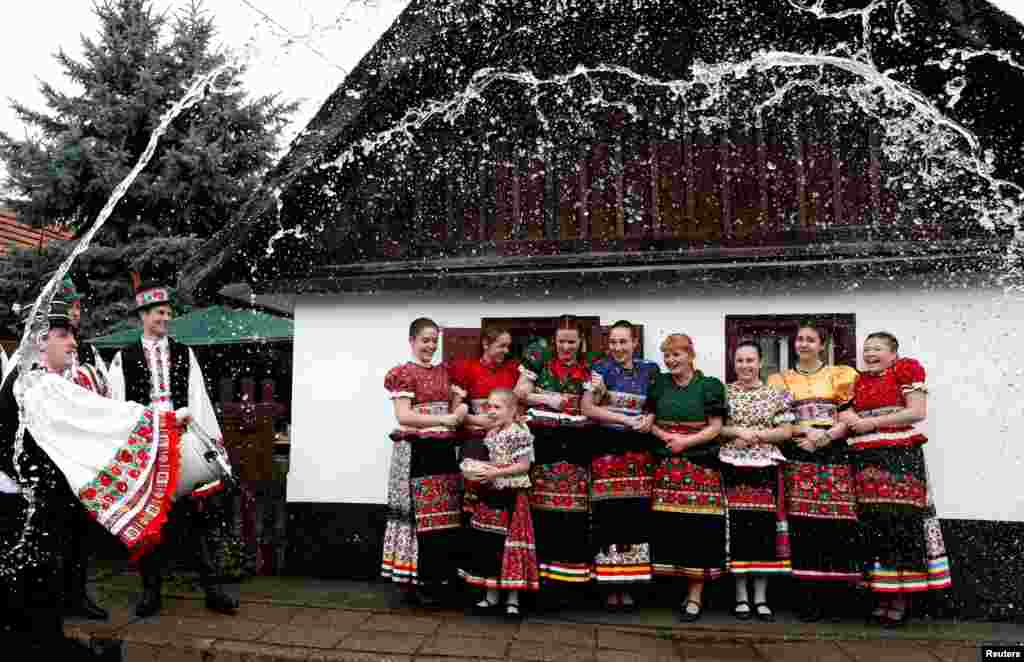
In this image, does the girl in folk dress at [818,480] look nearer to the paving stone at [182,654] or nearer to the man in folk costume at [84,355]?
the paving stone at [182,654]

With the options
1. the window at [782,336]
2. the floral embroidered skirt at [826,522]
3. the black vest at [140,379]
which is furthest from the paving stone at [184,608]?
the window at [782,336]

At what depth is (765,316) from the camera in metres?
5.42

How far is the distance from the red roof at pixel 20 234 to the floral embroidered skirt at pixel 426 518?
942cm

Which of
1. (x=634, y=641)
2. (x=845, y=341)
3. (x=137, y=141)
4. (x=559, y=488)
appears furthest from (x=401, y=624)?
(x=137, y=141)

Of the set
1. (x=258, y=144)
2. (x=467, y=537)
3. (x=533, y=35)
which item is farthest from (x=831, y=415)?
(x=258, y=144)

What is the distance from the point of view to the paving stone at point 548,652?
3.88m

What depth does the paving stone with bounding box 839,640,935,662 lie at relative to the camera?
4.05 metres

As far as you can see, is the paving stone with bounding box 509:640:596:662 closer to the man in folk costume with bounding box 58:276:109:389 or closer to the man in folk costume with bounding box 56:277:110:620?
the man in folk costume with bounding box 56:277:110:620

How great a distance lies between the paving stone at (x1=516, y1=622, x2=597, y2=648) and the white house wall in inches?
75.8

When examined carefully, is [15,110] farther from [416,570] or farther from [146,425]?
[416,570]

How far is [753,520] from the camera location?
465 centimetres

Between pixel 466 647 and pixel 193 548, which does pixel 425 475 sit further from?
pixel 193 548

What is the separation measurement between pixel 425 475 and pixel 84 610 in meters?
2.29

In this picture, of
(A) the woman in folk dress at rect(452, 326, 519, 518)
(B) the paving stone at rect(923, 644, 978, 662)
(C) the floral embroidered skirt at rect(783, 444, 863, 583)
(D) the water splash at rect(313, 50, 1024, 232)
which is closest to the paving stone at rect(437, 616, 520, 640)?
(A) the woman in folk dress at rect(452, 326, 519, 518)
